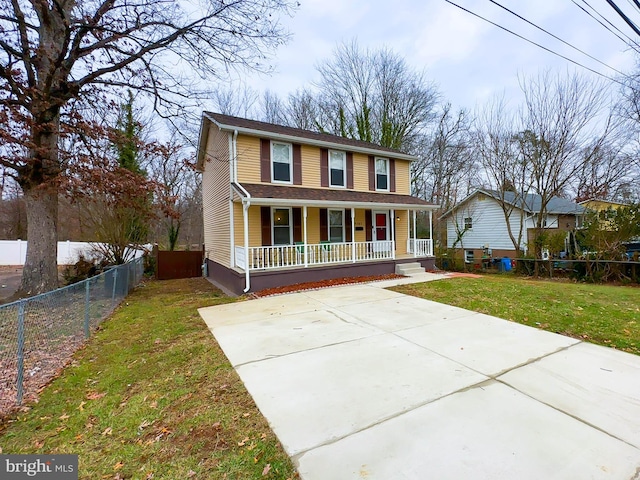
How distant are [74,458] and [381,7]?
320 inches

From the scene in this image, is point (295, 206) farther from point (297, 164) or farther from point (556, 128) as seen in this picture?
point (556, 128)

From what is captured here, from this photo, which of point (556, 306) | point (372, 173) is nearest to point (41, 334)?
point (556, 306)

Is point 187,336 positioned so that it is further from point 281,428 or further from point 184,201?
point 184,201

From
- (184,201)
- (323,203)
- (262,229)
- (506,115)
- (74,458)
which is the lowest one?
(74,458)

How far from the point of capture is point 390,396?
3004mm

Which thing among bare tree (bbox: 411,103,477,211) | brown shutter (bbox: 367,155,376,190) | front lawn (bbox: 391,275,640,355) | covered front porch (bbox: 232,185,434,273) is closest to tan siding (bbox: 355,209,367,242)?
covered front porch (bbox: 232,185,434,273)

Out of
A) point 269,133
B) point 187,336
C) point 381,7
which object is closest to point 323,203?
point 269,133

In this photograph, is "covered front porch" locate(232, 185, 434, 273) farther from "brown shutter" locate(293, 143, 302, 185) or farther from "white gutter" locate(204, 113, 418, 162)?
"white gutter" locate(204, 113, 418, 162)

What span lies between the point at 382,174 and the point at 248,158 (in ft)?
20.2

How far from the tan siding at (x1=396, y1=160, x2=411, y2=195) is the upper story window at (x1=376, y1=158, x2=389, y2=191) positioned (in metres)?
0.68

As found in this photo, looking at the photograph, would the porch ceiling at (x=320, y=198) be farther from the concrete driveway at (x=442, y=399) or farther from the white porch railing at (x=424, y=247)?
the concrete driveway at (x=442, y=399)

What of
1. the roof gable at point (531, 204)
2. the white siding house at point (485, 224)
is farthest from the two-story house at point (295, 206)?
the roof gable at point (531, 204)

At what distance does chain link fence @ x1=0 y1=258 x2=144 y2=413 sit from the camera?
3.42 m

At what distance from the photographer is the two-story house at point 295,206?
9695 millimetres
